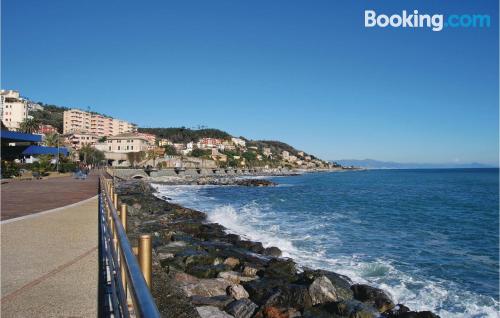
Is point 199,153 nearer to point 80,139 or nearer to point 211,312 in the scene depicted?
point 80,139

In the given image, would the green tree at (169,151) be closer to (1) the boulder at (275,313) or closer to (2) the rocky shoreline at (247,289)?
(2) the rocky shoreline at (247,289)

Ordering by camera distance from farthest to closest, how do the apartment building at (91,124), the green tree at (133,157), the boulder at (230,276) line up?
the apartment building at (91,124)
the green tree at (133,157)
the boulder at (230,276)

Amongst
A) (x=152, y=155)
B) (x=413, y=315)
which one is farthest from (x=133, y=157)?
(x=413, y=315)

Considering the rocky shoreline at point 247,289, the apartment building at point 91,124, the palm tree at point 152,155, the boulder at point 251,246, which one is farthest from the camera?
the apartment building at point 91,124

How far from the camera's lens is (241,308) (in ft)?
25.9

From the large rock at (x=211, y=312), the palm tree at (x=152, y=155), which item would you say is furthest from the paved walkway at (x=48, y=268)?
the palm tree at (x=152, y=155)

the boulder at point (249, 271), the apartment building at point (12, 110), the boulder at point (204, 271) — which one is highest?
the apartment building at point (12, 110)

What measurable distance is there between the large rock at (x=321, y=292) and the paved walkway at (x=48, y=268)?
5.03 metres

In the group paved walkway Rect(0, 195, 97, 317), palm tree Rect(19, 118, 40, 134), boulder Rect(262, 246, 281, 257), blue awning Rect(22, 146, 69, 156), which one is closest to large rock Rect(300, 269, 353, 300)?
boulder Rect(262, 246, 281, 257)

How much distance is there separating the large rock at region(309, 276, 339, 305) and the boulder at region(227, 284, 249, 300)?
5.30 feet

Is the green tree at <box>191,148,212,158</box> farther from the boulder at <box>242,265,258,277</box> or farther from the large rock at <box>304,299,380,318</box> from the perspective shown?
the large rock at <box>304,299,380,318</box>

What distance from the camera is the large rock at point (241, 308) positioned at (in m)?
7.76

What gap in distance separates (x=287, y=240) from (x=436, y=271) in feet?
22.1

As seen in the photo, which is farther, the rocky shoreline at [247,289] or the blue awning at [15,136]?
the blue awning at [15,136]
